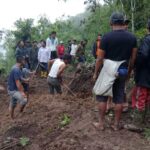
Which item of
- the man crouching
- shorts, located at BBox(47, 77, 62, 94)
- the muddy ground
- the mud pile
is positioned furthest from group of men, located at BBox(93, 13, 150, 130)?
the mud pile

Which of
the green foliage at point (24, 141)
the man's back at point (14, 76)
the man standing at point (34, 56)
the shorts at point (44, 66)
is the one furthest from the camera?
the man standing at point (34, 56)

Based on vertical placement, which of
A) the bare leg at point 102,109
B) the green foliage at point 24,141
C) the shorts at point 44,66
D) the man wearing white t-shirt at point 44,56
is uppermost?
the bare leg at point 102,109

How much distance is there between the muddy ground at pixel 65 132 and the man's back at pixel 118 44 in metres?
1.32

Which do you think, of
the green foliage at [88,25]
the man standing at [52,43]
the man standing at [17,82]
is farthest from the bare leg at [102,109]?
the man standing at [52,43]

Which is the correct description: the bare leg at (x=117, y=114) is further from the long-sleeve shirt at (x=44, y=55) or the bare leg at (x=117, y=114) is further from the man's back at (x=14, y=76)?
the long-sleeve shirt at (x=44, y=55)

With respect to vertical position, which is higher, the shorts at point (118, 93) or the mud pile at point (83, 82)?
the shorts at point (118, 93)

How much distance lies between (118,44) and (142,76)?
84 cm

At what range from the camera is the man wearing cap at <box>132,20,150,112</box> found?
24.6 ft

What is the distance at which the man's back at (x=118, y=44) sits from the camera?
7246mm

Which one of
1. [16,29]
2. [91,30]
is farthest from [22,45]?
[16,29]

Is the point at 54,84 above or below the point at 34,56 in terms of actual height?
above

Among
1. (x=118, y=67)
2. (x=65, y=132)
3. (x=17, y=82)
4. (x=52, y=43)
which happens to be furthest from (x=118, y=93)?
(x=52, y=43)

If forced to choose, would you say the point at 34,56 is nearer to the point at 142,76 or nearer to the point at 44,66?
the point at 44,66

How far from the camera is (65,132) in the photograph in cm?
805
